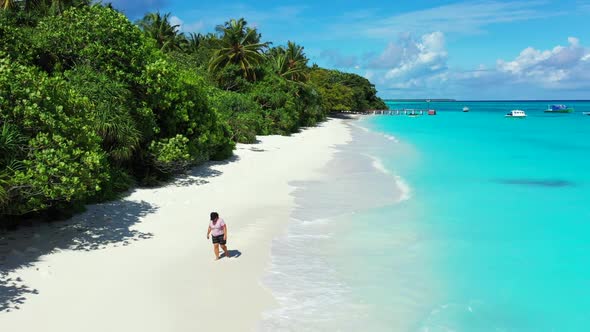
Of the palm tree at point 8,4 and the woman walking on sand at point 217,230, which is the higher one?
the palm tree at point 8,4

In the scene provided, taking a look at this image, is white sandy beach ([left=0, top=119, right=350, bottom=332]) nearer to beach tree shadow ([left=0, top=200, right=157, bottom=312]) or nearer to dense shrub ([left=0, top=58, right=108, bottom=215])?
beach tree shadow ([left=0, top=200, right=157, bottom=312])

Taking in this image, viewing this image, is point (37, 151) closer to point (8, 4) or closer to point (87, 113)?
point (87, 113)

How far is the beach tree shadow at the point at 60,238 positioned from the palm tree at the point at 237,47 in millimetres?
31567

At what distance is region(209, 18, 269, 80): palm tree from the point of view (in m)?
41.4

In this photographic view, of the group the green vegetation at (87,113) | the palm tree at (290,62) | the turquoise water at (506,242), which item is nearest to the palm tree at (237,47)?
the palm tree at (290,62)

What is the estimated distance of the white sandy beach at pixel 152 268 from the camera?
693 cm

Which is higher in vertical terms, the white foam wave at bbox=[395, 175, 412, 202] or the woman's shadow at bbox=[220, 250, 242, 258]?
the woman's shadow at bbox=[220, 250, 242, 258]

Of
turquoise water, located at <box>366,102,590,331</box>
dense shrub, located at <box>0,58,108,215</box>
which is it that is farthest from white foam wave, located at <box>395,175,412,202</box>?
dense shrub, located at <box>0,58,108,215</box>

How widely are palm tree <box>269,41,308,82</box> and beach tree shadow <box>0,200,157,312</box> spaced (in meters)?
39.4

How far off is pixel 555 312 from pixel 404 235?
425cm

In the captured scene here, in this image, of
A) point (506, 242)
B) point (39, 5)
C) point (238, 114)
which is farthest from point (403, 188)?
point (39, 5)

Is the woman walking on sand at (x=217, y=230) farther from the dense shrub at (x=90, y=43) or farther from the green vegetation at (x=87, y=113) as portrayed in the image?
the dense shrub at (x=90, y=43)

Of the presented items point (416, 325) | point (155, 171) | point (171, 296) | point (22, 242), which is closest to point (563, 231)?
point (416, 325)

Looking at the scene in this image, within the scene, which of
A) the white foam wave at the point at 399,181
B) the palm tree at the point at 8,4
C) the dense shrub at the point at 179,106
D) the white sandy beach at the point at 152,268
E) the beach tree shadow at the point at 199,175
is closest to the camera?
the white sandy beach at the point at 152,268
